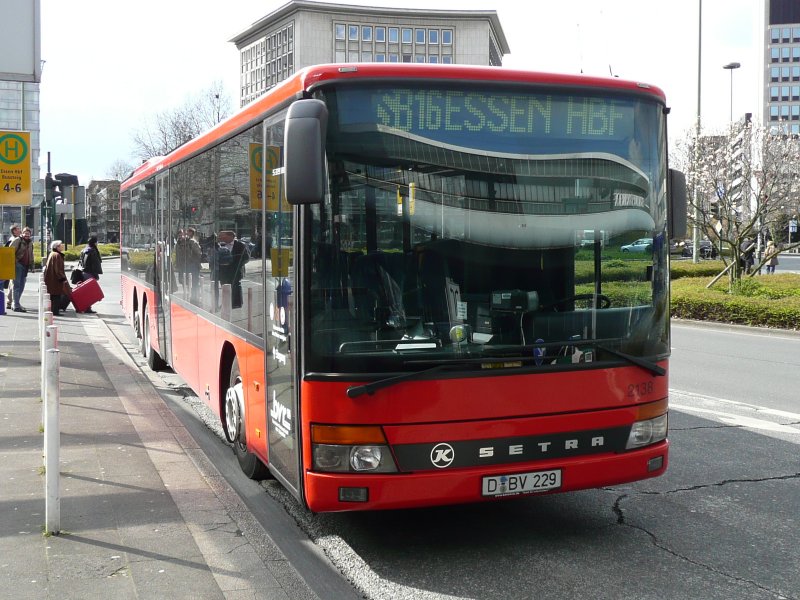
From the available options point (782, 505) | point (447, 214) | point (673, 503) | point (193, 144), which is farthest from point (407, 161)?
point (193, 144)

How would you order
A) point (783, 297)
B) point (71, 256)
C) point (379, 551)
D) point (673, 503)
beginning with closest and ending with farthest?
point (379, 551) < point (673, 503) < point (783, 297) < point (71, 256)

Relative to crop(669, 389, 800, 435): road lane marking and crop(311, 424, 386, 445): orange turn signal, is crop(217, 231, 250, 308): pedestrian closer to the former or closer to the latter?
crop(311, 424, 386, 445): orange turn signal

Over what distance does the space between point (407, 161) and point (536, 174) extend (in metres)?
0.76

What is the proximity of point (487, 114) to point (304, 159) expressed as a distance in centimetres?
111

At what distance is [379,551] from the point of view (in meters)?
5.47

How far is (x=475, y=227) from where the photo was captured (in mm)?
5109

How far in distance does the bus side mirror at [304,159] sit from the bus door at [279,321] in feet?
1.75

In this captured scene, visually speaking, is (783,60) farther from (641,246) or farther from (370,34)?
(641,246)

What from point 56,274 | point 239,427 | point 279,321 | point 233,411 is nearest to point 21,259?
point 56,274

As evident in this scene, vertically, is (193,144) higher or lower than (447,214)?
higher

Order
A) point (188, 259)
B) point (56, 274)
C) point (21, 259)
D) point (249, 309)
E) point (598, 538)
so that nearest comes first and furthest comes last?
point (598, 538)
point (249, 309)
point (188, 259)
point (56, 274)
point (21, 259)

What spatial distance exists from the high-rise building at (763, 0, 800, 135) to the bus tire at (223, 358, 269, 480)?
13544 cm

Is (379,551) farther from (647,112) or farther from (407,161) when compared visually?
(647,112)

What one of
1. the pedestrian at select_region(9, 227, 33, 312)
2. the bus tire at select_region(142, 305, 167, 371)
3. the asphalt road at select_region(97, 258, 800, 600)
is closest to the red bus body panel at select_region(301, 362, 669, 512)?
Result: the asphalt road at select_region(97, 258, 800, 600)
